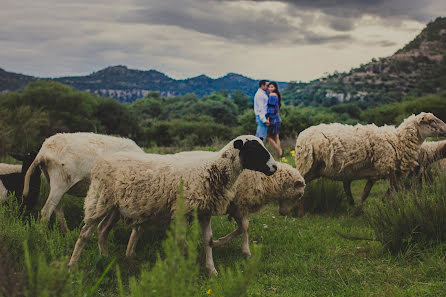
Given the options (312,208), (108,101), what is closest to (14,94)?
(108,101)

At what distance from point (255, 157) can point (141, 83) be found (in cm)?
15573

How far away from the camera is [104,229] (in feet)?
16.3

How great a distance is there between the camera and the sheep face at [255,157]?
4621mm

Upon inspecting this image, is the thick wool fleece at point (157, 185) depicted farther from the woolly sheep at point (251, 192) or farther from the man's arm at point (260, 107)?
the man's arm at point (260, 107)

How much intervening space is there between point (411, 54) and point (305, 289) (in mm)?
108993

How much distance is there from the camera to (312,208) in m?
7.44

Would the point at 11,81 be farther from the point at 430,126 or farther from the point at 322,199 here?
the point at 430,126

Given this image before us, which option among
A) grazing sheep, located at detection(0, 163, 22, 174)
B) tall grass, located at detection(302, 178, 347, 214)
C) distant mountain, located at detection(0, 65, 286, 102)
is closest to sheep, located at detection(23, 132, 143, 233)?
grazing sheep, located at detection(0, 163, 22, 174)

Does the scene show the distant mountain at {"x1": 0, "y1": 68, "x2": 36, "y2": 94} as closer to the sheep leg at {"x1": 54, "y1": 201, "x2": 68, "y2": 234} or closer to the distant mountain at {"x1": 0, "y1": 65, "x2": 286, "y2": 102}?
the distant mountain at {"x1": 0, "y1": 65, "x2": 286, "y2": 102}

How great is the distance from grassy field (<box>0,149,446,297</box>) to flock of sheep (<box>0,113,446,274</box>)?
308mm

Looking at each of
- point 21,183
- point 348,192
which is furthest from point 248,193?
point 21,183

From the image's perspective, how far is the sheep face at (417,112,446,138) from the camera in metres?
7.12

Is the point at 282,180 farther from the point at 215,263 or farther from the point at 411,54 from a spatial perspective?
the point at 411,54

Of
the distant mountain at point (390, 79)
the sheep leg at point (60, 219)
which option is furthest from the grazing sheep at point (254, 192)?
the distant mountain at point (390, 79)
